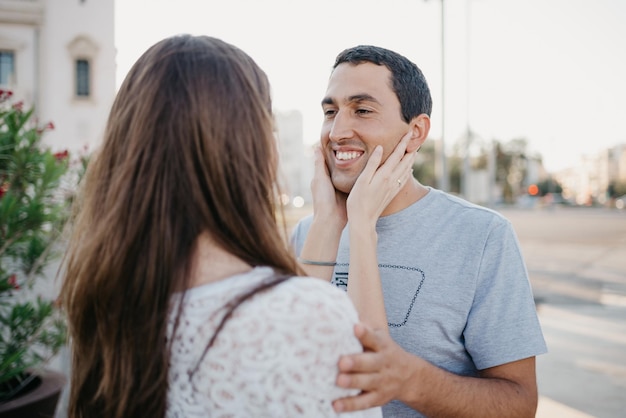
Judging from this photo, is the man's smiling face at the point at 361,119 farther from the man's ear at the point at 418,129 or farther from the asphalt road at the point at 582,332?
the asphalt road at the point at 582,332

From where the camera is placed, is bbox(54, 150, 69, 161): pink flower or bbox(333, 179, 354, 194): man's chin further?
bbox(54, 150, 69, 161): pink flower

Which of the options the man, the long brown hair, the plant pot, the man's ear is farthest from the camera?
the plant pot

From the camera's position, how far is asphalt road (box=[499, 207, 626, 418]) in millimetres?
5348

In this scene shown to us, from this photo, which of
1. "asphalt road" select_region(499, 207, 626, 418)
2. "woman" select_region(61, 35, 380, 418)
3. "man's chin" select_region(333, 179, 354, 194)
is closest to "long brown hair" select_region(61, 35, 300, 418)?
"woman" select_region(61, 35, 380, 418)

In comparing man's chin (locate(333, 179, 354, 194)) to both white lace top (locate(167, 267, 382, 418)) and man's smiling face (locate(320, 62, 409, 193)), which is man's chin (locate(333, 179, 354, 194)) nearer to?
man's smiling face (locate(320, 62, 409, 193))

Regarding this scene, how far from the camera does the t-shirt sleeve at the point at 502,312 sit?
5.99 ft

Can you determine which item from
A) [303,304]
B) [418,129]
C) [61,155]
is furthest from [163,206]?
[61,155]

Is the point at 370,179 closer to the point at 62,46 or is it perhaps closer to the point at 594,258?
the point at 594,258

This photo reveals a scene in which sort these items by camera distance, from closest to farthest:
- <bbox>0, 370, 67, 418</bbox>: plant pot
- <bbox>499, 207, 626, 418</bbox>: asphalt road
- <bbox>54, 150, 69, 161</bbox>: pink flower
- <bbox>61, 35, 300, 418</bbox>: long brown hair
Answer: <bbox>61, 35, 300, 418</bbox>: long brown hair
<bbox>0, 370, 67, 418</bbox>: plant pot
<bbox>54, 150, 69, 161</bbox>: pink flower
<bbox>499, 207, 626, 418</bbox>: asphalt road

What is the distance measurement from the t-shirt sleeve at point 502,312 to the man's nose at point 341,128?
730 millimetres

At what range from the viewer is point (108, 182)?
4.35 ft

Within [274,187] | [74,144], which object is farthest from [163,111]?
[74,144]

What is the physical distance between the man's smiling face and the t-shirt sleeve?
2.03ft

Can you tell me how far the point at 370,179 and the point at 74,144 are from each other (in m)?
26.5
